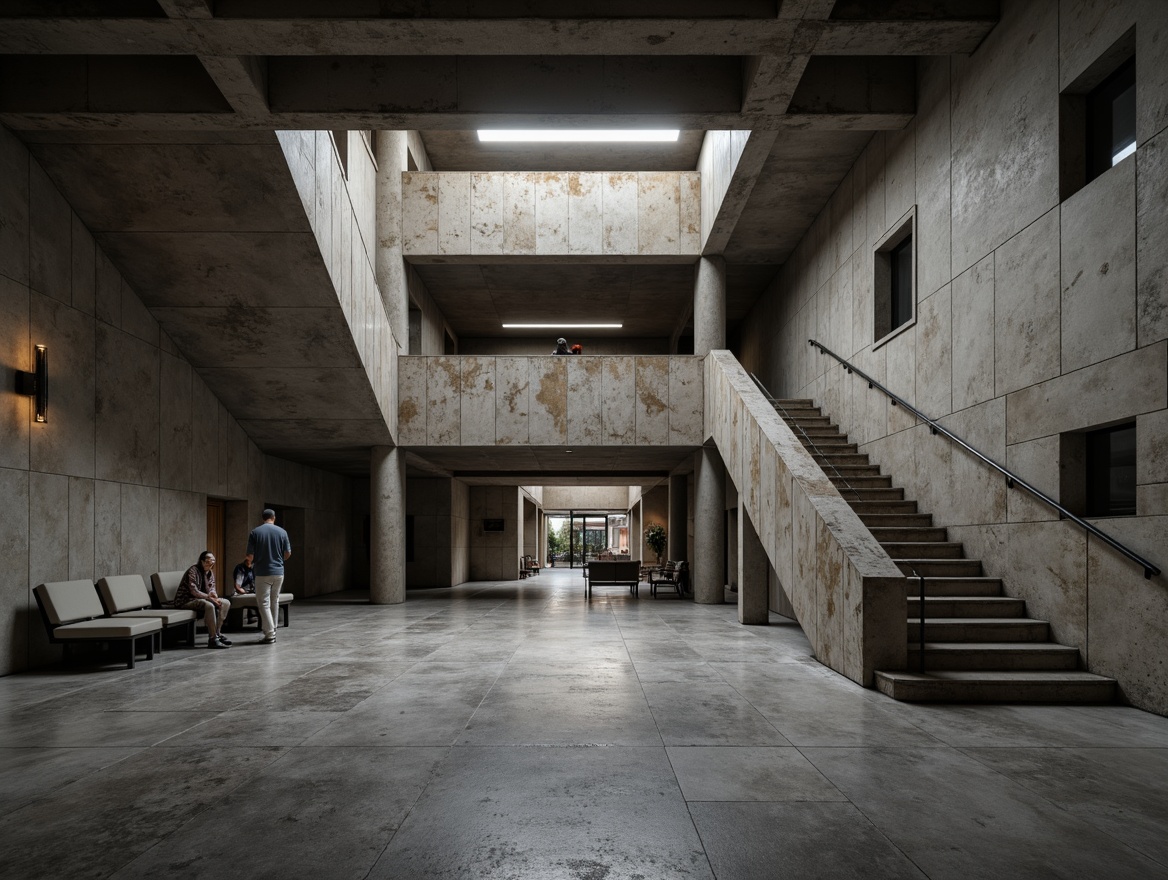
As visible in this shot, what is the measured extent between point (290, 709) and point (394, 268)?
1124 centimetres

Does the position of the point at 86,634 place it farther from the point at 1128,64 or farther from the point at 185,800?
the point at 1128,64

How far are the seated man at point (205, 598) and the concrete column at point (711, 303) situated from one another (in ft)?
32.9

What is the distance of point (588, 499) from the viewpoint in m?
37.9

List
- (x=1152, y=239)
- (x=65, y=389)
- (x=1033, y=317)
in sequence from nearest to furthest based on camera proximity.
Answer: (x=1152, y=239) < (x=1033, y=317) < (x=65, y=389)

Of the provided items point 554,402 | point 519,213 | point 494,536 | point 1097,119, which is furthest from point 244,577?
point 494,536

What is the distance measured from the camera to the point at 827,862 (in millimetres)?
3172

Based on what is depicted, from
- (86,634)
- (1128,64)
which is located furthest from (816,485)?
(86,634)

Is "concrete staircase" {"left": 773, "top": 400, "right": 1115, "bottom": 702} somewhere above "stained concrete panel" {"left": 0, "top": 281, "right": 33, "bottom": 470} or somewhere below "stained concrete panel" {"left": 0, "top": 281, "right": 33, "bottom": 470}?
below

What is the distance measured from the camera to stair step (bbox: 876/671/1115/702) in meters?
6.11

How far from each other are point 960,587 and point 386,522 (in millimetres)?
11147

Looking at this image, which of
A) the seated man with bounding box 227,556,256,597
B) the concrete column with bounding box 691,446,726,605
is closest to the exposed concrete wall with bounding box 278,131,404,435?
the seated man with bounding box 227,556,256,597

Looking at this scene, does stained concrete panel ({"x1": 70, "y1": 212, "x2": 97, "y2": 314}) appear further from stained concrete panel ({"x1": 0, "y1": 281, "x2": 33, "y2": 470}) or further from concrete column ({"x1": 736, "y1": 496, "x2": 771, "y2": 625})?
concrete column ({"x1": 736, "y1": 496, "x2": 771, "y2": 625})

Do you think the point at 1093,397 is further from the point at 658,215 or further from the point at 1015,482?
the point at 658,215

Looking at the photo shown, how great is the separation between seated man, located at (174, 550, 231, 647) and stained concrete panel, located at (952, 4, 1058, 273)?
1024cm
